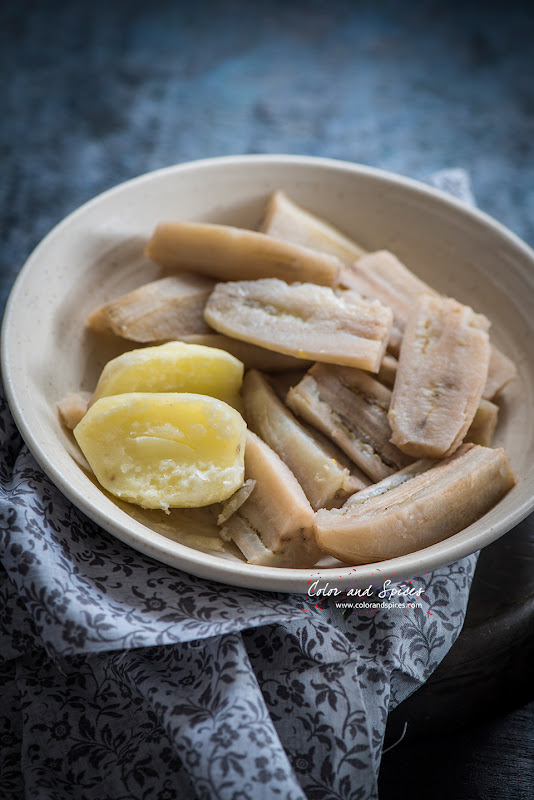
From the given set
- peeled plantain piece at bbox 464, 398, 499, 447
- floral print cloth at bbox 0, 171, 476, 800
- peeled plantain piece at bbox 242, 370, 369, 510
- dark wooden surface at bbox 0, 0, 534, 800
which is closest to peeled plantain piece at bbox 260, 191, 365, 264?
peeled plantain piece at bbox 242, 370, 369, 510

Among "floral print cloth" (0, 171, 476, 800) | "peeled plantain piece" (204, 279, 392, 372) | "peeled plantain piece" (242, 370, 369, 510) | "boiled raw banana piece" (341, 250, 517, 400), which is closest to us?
"floral print cloth" (0, 171, 476, 800)

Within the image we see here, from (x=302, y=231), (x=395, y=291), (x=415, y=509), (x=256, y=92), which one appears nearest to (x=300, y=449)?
(x=415, y=509)

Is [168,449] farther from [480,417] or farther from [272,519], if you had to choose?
[480,417]

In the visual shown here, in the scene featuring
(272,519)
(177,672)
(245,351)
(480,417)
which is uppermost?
(480,417)

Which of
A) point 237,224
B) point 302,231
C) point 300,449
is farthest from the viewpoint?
point 237,224

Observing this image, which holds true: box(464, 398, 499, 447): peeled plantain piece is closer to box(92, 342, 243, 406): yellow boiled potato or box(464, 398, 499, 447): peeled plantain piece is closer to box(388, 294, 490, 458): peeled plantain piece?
box(388, 294, 490, 458): peeled plantain piece

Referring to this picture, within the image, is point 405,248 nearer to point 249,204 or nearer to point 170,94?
point 249,204

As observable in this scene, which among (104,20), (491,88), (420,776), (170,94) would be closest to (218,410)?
(420,776)
